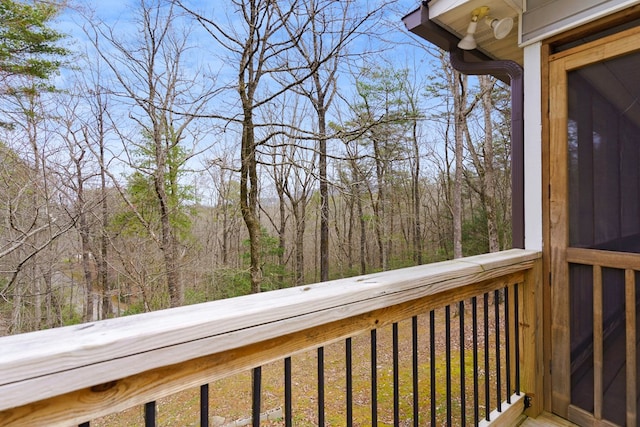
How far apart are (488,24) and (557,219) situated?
4.21ft

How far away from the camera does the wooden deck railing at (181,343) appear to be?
1.57 ft

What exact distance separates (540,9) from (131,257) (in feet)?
23.4

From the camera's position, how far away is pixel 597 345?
155 centimetres

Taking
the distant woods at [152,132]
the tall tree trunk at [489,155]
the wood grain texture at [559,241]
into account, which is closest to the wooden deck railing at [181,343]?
the wood grain texture at [559,241]

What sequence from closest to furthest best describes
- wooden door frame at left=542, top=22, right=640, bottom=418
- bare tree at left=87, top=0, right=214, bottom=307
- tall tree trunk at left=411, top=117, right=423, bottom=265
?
wooden door frame at left=542, top=22, right=640, bottom=418 → bare tree at left=87, top=0, right=214, bottom=307 → tall tree trunk at left=411, top=117, right=423, bottom=265

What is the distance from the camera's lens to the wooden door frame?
164 centimetres

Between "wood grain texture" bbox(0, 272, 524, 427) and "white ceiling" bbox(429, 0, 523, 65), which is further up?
"white ceiling" bbox(429, 0, 523, 65)

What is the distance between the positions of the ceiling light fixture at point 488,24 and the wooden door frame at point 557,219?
0.30 metres

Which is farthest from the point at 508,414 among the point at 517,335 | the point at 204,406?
the point at 204,406

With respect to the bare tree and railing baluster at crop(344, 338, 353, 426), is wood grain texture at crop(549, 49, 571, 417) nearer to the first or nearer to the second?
railing baluster at crop(344, 338, 353, 426)

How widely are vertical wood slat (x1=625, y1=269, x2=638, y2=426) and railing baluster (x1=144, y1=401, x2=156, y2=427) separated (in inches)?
75.1

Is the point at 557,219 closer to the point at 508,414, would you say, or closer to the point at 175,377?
the point at 508,414

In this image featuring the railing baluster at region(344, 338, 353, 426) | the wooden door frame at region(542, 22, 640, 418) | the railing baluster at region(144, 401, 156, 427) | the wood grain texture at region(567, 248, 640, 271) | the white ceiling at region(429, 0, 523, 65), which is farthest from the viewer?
the white ceiling at region(429, 0, 523, 65)

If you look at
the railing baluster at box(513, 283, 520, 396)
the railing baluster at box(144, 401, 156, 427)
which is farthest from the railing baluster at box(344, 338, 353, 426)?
the railing baluster at box(513, 283, 520, 396)
